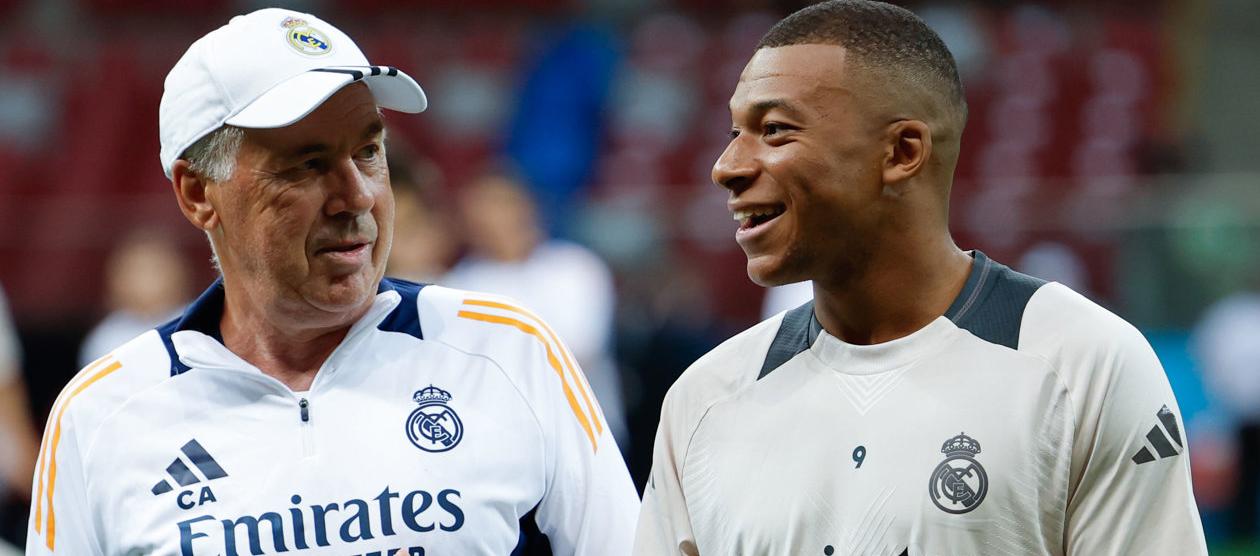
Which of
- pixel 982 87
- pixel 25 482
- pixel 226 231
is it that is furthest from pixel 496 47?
pixel 226 231

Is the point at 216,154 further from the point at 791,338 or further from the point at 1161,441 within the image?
the point at 1161,441

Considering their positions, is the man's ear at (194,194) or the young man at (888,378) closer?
the young man at (888,378)

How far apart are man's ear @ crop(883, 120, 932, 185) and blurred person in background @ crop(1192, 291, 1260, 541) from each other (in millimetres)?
8038

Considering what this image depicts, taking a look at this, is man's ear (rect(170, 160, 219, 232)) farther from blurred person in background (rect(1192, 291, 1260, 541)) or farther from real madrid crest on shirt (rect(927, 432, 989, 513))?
blurred person in background (rect(1192, 291, 1260, 541))

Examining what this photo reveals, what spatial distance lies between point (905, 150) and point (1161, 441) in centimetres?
62

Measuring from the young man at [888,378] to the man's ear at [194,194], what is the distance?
1.00m

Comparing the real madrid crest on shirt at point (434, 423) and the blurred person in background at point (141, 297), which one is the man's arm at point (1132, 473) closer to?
the real madrid crest on shirt at point (434, 423)

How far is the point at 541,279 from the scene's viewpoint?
7594 mm

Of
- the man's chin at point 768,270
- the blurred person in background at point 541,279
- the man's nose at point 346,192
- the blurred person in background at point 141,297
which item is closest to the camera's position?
the man's chin at point 768,270

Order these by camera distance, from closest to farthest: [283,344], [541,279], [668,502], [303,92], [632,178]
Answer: [668,502] → [303,92] → [283,344] → [541,279] → [632,178]

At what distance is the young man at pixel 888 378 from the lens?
2.42m

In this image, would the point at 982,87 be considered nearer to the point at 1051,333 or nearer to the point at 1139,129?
the point at 1139,129

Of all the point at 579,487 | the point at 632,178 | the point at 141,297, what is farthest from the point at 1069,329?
the point at 632,178

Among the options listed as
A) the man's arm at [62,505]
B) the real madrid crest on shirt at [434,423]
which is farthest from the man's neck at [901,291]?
the man's arm at [62,505]
